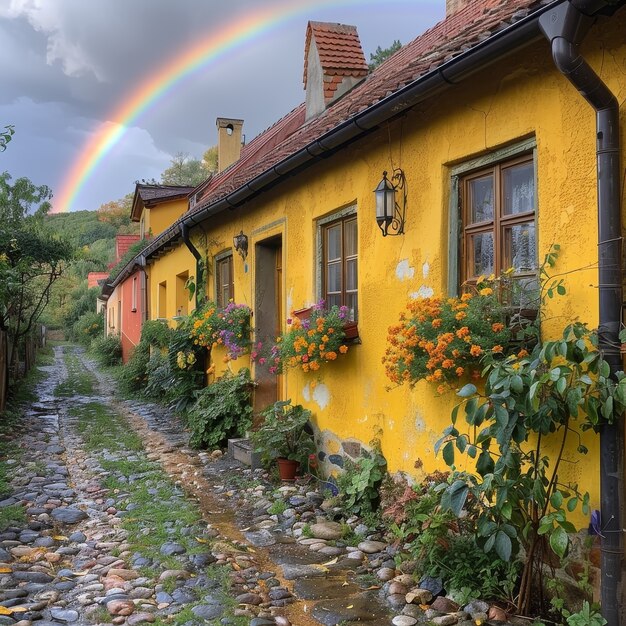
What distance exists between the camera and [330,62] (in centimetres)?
841

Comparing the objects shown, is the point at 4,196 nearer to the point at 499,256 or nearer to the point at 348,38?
the point at 348,38

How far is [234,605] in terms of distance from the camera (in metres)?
3.59

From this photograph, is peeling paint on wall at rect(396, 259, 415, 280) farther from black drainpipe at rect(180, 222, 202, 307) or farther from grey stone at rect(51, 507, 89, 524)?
black drainpipe at rect(180, 222, 202, 307)

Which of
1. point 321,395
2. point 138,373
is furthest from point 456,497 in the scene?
point 138,373

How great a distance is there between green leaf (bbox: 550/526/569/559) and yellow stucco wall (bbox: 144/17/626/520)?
31 cm

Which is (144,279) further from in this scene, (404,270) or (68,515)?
(404,270)

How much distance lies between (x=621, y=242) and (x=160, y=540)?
148 inches

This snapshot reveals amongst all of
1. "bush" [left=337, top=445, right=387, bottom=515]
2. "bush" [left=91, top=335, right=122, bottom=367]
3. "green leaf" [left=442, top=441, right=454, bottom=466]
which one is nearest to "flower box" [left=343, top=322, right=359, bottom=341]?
"bush" [left=337, top=445, right=387, bottom=515]

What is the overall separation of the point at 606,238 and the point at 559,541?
148cm

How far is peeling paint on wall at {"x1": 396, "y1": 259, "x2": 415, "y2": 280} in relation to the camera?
4672mm

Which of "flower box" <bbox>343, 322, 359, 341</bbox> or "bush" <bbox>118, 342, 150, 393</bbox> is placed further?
"bush" <bbox>118, 342, 150, 393</bbox>

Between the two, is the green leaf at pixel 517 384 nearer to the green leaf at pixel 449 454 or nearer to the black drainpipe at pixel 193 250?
the green leaf at pixel 449 454

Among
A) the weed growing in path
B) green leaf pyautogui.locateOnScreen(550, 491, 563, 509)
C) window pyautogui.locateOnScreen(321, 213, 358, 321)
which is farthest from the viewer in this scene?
the weed growing in path

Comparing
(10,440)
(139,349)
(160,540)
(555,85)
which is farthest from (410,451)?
(139,349)
